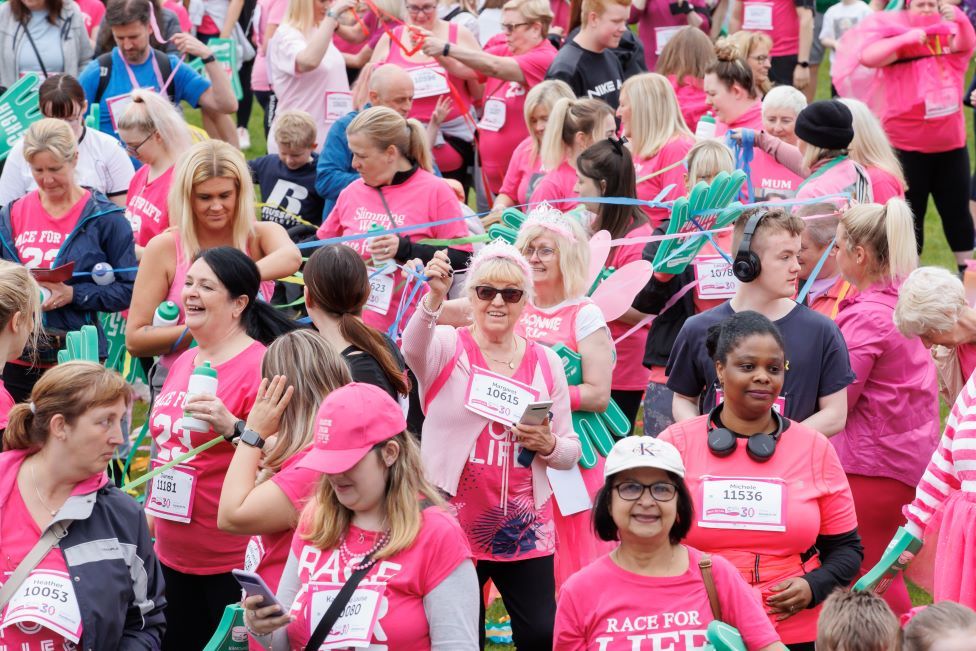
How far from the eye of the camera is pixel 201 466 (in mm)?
4281

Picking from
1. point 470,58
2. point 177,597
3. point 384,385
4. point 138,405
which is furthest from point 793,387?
point 138,405

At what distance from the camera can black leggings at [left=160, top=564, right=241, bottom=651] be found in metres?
4.34

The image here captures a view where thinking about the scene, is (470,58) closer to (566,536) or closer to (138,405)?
(138,405)

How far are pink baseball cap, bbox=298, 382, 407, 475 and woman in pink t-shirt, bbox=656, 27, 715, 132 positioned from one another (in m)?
5.44

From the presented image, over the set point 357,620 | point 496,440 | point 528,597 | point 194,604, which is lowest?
point 528,597

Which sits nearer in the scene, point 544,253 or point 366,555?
point 366,555

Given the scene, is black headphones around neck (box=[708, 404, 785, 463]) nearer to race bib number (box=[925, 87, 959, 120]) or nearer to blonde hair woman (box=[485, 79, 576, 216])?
blonde hair woman (box=[485, 79, 576, 216])

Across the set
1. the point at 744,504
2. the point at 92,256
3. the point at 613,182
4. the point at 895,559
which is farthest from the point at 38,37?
the point at 895,559

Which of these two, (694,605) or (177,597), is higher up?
(694,605)

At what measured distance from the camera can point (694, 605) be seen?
330 cm

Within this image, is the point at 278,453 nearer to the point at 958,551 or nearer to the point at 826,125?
the point at 958,551

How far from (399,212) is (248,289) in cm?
162

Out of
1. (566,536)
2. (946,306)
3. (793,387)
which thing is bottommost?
(566,536)

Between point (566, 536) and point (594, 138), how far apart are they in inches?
102
